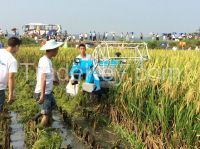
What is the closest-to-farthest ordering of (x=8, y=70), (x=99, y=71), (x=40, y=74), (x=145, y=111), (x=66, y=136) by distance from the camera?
(x=8, y=70) < (x=145, y=111) < (x=40, y=74) < (x=66, y=136) < (x=99, y=71)

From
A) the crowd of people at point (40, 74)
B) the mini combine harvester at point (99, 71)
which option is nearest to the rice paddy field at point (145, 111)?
the mini combine harvester at point (99, 71)

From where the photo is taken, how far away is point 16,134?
6.61m

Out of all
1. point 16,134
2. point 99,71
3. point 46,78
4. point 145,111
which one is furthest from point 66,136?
point 99,71

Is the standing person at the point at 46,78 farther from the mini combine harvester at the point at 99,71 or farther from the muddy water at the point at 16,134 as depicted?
the mini combine harvester at the point at 99,71

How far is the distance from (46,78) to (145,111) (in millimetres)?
1670

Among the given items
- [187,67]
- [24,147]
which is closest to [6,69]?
[24,147]

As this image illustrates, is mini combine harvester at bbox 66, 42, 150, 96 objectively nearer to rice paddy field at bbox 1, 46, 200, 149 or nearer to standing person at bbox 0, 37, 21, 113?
rice paddy field at bbox 1, 46, 200, 149

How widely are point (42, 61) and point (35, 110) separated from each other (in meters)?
1.83

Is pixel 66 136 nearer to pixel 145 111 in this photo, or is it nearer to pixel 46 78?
pixel 46 78

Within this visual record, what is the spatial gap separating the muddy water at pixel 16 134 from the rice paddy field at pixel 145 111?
4.6 inches

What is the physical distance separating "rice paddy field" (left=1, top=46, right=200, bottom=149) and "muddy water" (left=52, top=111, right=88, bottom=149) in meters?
0.12

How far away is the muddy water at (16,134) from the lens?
594 centimetres

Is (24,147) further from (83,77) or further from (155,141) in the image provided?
(83,77)

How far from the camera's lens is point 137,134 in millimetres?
5980
